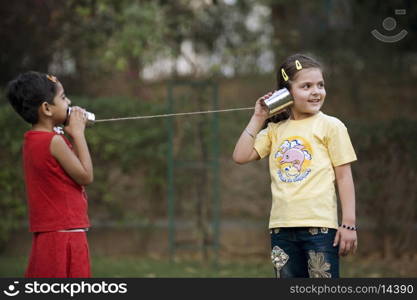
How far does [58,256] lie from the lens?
320 cm

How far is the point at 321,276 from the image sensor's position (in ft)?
10.2

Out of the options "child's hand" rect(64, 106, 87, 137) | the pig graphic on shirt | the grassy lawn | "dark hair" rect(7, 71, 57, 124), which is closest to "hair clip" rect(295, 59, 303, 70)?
the pig graphic on shirt

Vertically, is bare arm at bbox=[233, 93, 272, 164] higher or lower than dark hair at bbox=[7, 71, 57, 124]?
lower

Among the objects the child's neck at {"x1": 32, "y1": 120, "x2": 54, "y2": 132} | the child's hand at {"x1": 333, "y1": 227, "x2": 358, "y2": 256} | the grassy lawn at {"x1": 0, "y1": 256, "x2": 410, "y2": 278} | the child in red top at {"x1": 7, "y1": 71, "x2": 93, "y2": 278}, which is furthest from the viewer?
the grassy lawn at {"x1": 0, "y1": 256, "x2": 410, "y2": 278}

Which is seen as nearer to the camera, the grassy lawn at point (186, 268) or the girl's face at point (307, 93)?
the girl's face at point (307, 93)

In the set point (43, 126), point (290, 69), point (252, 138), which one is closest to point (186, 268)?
point (252, 138)

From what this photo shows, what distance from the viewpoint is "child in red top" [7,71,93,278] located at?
3219 mm

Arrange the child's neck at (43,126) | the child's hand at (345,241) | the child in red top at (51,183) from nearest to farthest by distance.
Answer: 1. the child's hand at (345,241)
2. the child in red top at (51,183)
3. the child's neck at (43,126)

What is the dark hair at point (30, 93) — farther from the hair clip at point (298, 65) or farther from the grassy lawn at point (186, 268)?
the grassy lawn at point (186, 268)

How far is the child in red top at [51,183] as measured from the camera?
10.6 ft

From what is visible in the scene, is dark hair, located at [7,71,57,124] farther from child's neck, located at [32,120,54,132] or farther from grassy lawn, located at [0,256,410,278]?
grassy lawn, located at [0,256,410,278]

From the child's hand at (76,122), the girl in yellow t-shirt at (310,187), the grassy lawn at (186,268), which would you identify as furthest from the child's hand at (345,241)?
the grassy lawn at (186,268)

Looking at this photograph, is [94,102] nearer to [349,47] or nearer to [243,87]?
[243,87]

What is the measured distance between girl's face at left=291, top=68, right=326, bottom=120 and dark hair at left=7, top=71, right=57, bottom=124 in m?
1.15
